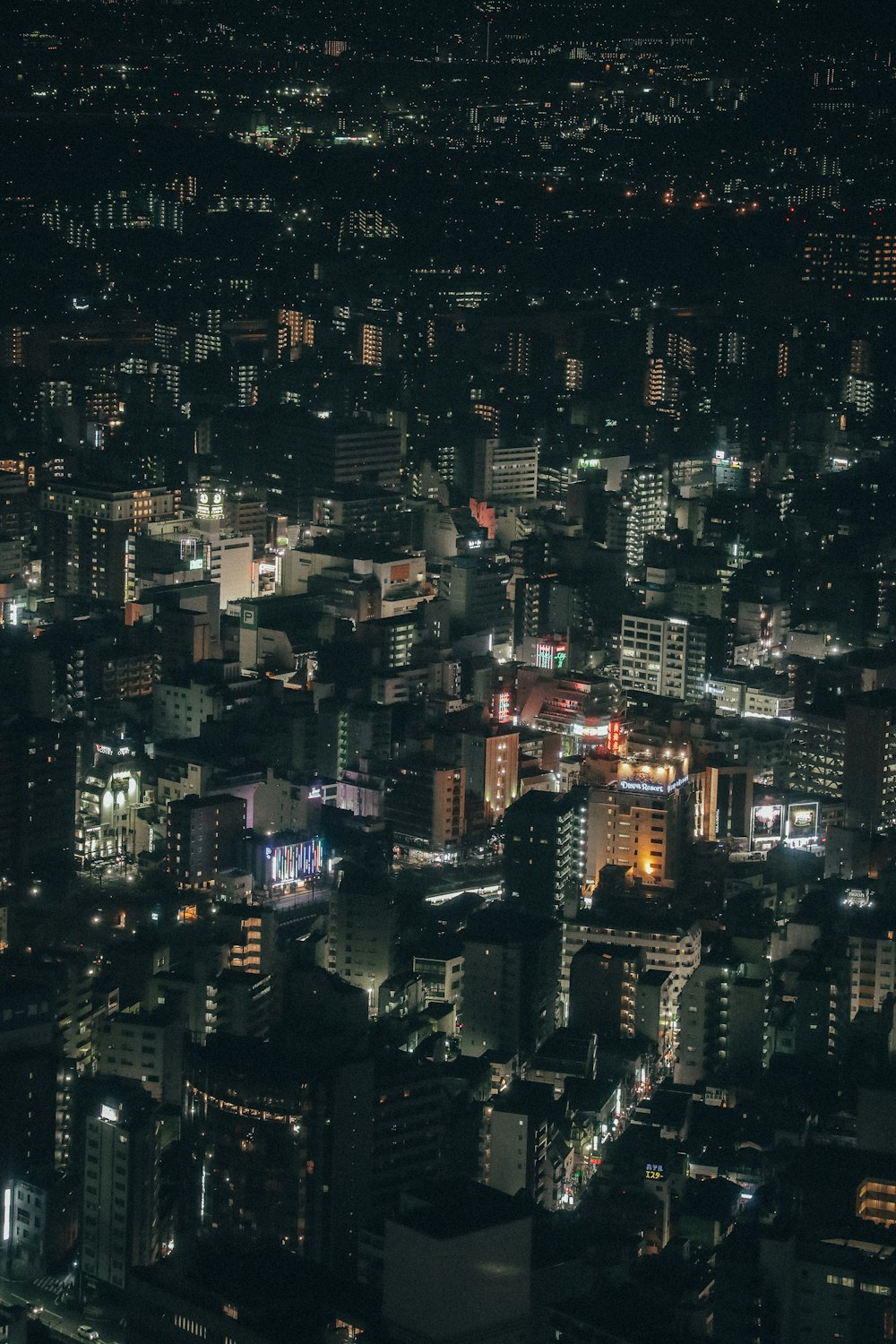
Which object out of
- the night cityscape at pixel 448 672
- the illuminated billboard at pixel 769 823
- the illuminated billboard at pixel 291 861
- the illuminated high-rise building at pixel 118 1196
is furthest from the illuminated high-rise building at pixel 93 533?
the illuminated high-rise building at pixel 118 1196

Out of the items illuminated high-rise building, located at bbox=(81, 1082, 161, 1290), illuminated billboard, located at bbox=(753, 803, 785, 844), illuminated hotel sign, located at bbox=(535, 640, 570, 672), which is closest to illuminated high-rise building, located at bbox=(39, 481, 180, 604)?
illuminated hotel sign, located at bbox=(535, 640, 570, 672)

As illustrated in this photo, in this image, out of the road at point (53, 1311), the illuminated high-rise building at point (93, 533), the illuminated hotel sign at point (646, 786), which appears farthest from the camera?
the illuminated high-rise building at point (93, 533)

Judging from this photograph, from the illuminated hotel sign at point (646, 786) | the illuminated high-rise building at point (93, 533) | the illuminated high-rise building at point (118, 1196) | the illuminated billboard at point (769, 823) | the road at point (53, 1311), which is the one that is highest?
the illuminated high-rise building at point (93, 533)

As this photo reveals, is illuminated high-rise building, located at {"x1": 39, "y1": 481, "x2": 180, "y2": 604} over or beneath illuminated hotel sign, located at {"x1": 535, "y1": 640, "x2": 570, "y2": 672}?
over

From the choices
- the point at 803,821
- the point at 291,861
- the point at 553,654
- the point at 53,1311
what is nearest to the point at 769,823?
the point at 803,821

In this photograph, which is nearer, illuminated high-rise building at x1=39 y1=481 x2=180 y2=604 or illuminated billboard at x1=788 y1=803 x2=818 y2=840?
illuminated billboard at x1=788 y1=803 x2=818 y2=840

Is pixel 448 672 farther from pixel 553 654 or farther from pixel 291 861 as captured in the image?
pixel 291 861

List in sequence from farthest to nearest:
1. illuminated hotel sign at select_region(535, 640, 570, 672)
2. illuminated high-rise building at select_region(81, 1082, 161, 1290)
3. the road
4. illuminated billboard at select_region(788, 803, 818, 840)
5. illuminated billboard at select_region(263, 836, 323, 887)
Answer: illuminated hotel sign at select_region(535, 640, 570, 672), illuminated billboard at select_region(788, 803, 818, 840), illuminated billboard at select_region(263, 836, 323, 887), illuminated high-rise building at select_region(81, 1082, 161, 1290), the road

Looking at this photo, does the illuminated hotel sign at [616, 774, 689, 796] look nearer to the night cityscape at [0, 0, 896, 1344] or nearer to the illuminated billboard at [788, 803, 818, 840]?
the night cityscape at [0, 0, 896, 1344]

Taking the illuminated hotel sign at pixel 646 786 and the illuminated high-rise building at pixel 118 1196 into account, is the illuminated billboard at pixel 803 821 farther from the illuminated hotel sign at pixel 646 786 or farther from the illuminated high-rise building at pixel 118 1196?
the illuminated high-rise building at pixel 118 1196

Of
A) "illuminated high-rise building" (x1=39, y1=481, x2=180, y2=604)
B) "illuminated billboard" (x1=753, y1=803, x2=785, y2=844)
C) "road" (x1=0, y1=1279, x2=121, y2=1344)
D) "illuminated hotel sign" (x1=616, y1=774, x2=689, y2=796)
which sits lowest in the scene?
"road" (x1=0, y1=1279, x2=121, y2=1344)
